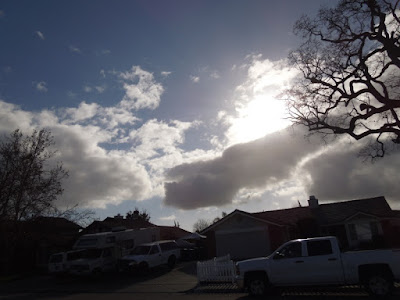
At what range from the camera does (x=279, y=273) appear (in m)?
12.0

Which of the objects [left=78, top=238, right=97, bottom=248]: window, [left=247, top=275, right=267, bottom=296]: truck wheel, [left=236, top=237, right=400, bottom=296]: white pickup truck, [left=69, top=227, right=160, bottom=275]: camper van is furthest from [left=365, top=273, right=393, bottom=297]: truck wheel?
[left=78, top=238, right=97, bottom=248]: window

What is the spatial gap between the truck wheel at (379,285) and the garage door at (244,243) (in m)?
18.0

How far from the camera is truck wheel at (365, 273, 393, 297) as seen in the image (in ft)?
34.6

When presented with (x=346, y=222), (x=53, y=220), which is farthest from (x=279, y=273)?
(x=53, y=220)

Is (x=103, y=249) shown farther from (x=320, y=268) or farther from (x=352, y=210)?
(x=352, y=210)

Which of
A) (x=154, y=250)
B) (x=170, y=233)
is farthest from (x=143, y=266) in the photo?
(x=170, y=233)

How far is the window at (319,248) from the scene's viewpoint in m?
11.6

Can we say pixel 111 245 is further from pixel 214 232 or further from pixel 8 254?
pixel 8 254

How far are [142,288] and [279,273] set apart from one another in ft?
25.9

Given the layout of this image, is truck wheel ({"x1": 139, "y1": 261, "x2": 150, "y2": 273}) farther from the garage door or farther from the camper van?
the garage door

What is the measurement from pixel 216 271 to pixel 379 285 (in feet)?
26.2

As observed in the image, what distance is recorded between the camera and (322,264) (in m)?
11.5

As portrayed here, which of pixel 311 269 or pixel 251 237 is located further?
pixel 251 237

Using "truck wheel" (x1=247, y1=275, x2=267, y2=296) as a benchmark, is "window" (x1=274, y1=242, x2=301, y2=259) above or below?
above
